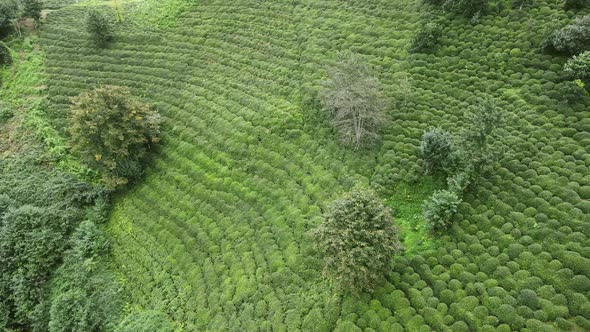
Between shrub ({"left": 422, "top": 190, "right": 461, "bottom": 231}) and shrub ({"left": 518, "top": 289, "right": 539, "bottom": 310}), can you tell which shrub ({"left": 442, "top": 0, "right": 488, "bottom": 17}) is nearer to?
shrub ({"left": 422, "top": 190, "right": 461, "bottom": 231})

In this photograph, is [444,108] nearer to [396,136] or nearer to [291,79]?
[396,136]

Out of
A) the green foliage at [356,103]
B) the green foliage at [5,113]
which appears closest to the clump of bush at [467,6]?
the green foliage at [356,103]

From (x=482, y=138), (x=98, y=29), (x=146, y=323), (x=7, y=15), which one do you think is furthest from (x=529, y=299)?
(x=7, y=15)

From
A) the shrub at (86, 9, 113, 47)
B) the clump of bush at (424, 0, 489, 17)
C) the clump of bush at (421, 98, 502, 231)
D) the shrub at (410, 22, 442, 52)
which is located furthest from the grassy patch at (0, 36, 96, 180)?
the clump of bush at (424, 0, 489, 17)

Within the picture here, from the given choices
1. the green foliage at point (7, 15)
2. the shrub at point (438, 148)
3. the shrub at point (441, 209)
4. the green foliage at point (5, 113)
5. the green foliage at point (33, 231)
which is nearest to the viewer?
the shrub at point (441, 209)

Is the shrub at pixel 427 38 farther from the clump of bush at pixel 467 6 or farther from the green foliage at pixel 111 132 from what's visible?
the green foliage at pixel 111 132

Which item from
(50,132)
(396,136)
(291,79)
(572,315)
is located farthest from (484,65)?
(50,132)

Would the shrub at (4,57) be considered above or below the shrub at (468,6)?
below
